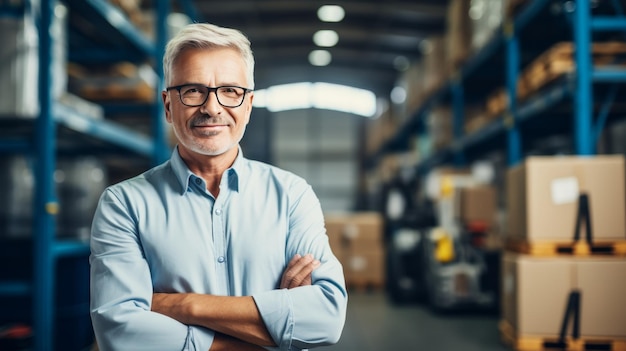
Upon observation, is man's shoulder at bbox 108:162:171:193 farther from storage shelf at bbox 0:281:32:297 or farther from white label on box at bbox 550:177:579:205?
white label on box at bbox 550:177:579:205

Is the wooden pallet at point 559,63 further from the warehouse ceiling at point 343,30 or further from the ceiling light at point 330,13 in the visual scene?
the ceiling light at point 330,13

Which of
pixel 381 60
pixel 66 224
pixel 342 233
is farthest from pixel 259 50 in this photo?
pixel 66 224

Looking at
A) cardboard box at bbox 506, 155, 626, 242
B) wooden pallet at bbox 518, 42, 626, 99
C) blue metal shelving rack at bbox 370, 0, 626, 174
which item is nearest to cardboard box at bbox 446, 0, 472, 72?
blue metal shelving rack at bbox 370, 0, 626, 174

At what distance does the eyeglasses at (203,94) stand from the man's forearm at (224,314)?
0.55 m

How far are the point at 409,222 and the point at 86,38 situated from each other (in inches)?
178

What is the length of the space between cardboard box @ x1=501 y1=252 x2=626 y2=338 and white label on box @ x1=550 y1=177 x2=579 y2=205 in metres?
0.41

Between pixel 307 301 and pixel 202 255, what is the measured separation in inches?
13.1

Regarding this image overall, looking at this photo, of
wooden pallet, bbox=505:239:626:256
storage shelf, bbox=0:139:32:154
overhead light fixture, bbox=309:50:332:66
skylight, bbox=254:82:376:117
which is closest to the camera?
storage shelf, bbox=0:139:32:154

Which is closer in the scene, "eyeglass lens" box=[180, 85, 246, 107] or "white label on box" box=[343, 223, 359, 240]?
"eyeglass lens" box=[180, 85, 246, 107]

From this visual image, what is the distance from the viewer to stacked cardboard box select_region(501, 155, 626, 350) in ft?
13.7

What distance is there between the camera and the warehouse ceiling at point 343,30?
520 inches

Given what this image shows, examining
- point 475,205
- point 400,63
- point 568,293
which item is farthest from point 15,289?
Answer: point 400,63

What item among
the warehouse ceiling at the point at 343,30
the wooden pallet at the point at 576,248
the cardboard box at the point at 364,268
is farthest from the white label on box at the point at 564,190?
the warehouse ceiling at the point at 343,30

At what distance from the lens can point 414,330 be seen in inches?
228
